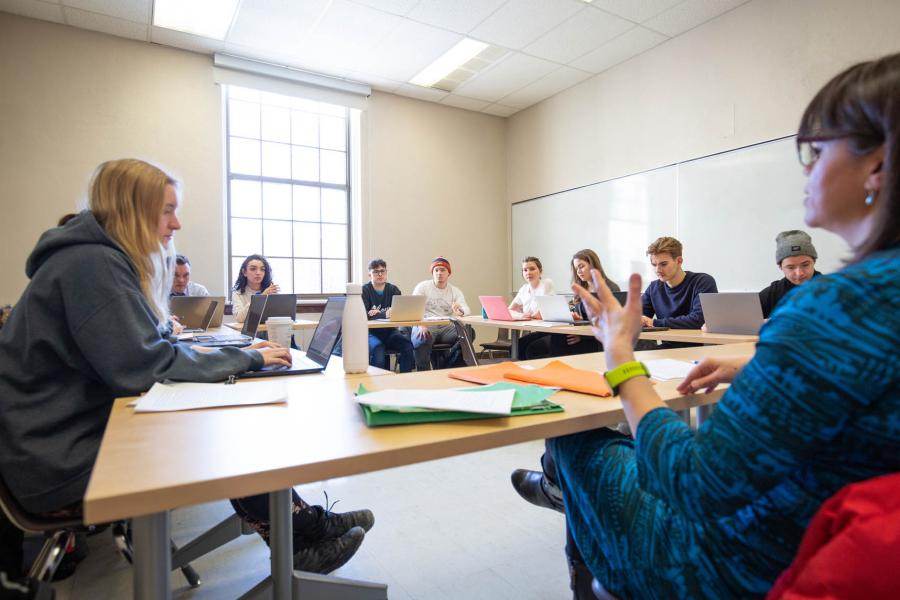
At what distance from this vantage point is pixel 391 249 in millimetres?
5703

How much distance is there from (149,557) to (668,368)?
1.10 m

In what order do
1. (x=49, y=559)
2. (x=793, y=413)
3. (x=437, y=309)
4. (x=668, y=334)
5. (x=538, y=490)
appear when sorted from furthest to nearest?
(x=437, y=309) → (x=668, y=334) → (x=538, y=490) → (x=49, y=559) → (x=793, y=413)

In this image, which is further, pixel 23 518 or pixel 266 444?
pixel 23 518

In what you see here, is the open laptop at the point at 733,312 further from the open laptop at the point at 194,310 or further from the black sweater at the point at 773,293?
the open laptop at the point at 194,310

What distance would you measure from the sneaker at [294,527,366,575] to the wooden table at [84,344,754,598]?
1.50 feet

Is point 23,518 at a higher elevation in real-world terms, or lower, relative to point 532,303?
lower

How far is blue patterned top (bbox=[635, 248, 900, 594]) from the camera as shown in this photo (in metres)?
0.50

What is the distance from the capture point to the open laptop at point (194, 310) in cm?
322

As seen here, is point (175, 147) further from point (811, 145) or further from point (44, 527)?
point (811, 145)

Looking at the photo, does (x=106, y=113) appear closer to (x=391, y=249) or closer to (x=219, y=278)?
(x=219, y=278)

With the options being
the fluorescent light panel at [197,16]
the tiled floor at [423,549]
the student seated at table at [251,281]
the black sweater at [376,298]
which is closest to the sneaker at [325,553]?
the tiled floor at [423,549]

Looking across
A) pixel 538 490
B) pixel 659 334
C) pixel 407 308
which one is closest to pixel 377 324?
pixel 407 308

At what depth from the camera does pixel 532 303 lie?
4578 mm

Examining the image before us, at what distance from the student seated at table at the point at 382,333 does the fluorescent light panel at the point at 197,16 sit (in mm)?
2360
